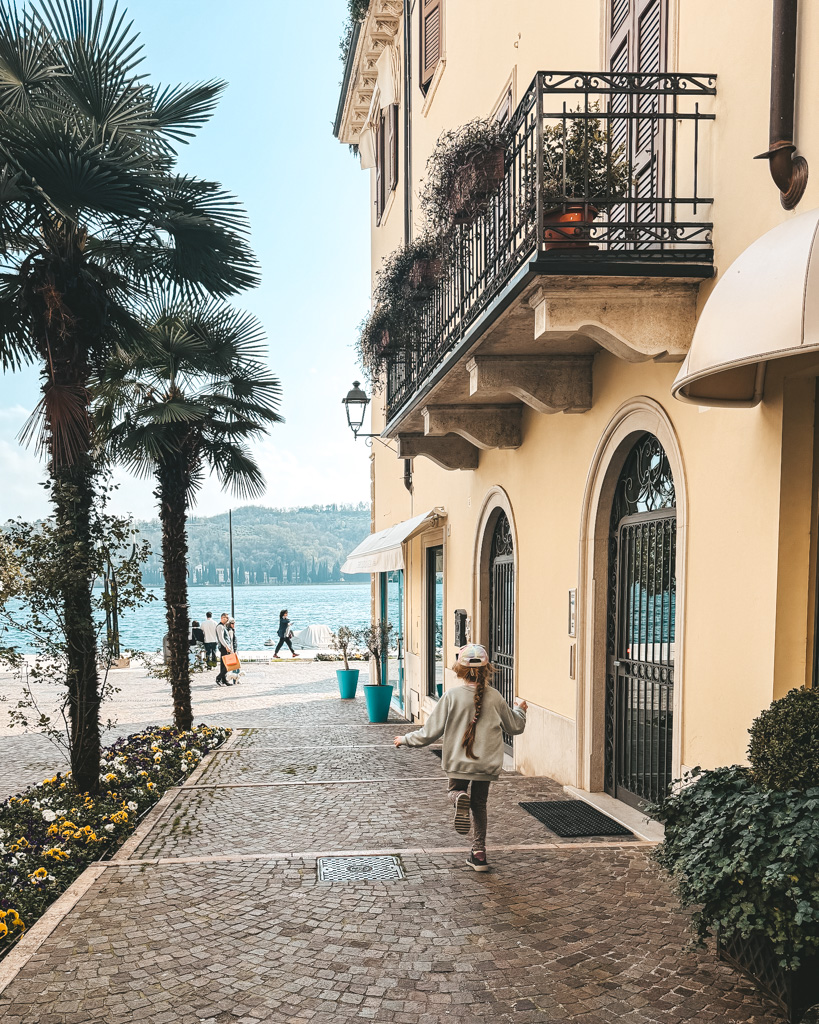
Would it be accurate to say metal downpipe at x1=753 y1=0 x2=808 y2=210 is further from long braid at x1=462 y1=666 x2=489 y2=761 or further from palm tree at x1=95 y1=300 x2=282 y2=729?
palm tree at x1=95 y1=300 x2=282 y2=729

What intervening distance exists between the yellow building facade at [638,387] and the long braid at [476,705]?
4.43 ft

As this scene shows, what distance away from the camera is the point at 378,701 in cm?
1625

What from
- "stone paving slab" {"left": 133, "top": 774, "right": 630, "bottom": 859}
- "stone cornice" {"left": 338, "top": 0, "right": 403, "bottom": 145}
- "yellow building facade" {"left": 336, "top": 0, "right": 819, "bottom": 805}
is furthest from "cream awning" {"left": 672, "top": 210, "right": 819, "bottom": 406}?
"stone cornice" {"left": 338, "top": 0, "right": 403, "bottom": 145}

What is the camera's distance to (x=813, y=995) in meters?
3.59

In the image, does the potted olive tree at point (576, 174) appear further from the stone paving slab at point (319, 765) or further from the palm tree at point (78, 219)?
the stone paving slab at point (319, 765)

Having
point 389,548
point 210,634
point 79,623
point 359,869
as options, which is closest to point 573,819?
point 359,869

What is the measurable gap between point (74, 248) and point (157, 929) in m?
6.16

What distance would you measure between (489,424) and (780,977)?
7295 millimetres

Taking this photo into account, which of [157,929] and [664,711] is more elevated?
[664,711]

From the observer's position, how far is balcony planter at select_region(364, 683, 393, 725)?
16.2m

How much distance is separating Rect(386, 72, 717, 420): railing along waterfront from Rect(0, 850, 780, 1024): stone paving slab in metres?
3.83

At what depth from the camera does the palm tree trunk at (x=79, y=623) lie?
811cm

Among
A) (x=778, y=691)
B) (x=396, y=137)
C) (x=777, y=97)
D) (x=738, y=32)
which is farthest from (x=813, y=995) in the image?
(x=396, y=137)

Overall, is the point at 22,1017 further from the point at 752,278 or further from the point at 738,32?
the point at 738,32
